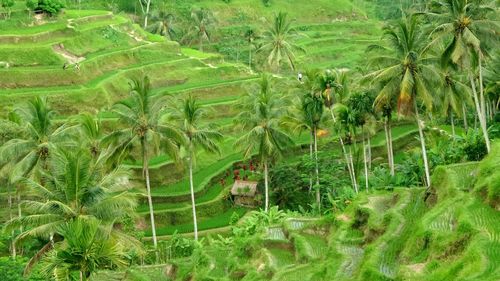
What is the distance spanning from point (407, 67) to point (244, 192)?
47.4ft

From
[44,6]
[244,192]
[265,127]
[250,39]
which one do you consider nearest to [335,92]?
[265,127]

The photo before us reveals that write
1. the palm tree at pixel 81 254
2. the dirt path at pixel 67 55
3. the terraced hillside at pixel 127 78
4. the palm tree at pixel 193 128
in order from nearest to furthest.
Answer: the palm tree at pixel 81 254, the palm tree at pixel 193 128, the terraced hillside at pixel 127 78, the dirt path at pixel 67 55

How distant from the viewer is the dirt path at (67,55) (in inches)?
1903

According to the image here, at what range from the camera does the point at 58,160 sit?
73.5 feet

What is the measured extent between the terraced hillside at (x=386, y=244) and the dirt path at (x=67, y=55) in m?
26.8

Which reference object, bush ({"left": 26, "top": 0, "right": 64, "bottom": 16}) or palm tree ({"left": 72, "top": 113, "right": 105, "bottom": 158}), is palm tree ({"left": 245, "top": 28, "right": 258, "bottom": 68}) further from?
palm tree ({"left": 72, "top": 113, "right": 105, "bottom": 158})

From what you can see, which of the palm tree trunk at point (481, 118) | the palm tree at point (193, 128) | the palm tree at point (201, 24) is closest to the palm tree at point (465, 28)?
the palm tree trunk at point (481, 118)

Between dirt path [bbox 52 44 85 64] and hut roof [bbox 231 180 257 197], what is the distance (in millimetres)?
18750

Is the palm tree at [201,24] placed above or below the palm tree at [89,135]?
above

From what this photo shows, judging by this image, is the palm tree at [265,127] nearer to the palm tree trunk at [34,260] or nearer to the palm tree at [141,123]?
the palm tree at [141,123]

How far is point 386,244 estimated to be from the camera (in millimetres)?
18922

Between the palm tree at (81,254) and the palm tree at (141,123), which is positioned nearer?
the palm tree at (81,254)

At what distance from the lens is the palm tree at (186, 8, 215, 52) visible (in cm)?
6936

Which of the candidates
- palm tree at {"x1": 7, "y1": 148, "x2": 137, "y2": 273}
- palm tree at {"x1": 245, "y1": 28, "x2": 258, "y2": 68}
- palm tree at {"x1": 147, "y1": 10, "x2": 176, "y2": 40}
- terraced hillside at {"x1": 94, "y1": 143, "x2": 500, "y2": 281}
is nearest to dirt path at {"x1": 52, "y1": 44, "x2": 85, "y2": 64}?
palm tree at {"x1": 147, "y1": 10, "x2": 176, "y2": 40}
